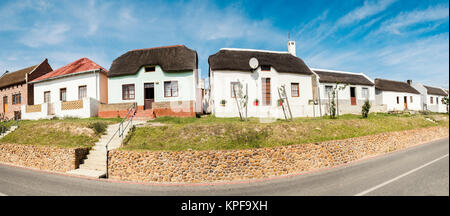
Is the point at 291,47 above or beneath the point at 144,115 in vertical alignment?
above

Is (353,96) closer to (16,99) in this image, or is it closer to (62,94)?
(62,94)

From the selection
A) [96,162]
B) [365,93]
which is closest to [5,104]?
[96,162]

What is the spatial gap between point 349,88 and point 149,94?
24.1 meters

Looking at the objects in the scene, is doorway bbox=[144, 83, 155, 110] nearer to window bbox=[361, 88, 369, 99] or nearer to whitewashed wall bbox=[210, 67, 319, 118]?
whitewashed wall bbox=[210, 67, 319, 118]

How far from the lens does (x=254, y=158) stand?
26.0 ft

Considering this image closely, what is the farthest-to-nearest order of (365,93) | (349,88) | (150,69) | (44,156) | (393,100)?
(393,100)
(365,93)
(349,88)
(150,69)
(44,156)

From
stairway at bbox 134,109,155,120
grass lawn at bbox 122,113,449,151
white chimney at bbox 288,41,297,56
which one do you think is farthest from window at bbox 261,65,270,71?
stairway at bbox 134,109,155,120

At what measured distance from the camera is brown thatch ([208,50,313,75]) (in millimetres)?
17783

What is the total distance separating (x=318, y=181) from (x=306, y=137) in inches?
128

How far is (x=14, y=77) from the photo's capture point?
23875 mm

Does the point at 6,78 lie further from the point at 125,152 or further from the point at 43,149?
the point at 125,152

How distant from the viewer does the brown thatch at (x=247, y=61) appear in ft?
58.3

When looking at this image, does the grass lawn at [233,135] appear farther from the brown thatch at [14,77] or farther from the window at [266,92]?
the brown thatch at [14,77]
